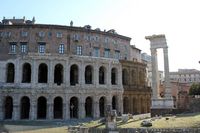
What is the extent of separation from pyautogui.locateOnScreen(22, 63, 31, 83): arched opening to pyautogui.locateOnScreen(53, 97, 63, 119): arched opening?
6.03 meters

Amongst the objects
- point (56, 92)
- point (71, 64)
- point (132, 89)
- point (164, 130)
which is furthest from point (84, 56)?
point (164, 130)

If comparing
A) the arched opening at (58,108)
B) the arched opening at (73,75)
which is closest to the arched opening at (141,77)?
the arched opening at (73,75)

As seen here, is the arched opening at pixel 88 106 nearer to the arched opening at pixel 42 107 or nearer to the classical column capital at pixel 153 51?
the arched opening at pixel 42 107

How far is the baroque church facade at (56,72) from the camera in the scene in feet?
164

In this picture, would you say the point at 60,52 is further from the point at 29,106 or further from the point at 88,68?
the point at 29,106

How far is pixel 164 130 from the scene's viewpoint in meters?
27.7

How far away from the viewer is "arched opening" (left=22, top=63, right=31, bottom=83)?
51.9 m

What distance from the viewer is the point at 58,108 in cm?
5381

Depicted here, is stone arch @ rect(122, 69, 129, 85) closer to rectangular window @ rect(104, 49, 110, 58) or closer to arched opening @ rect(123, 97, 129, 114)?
arched opening @ rect(123, 97, 129, 114)

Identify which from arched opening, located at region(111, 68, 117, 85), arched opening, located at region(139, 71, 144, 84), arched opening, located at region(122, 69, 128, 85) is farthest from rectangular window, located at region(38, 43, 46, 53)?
arched opening, located at region(139, 71, 144, 84)

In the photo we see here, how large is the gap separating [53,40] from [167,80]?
20.7 m

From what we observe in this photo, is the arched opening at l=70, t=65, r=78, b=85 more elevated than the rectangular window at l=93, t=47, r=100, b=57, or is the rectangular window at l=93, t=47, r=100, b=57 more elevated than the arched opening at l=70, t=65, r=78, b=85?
the rectangular window at l=93, t=47, r=100, b=57

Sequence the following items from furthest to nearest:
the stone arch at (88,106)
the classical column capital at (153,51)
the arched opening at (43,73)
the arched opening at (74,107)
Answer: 1. the stone arch at (88,106)
2. the arched opening at (74,107)
3. the arched opening at (43,73)
4. the classical column capital at (153,51)

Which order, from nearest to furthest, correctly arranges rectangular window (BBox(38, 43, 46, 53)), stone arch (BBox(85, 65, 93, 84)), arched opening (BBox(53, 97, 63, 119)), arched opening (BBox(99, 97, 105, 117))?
1. rectangular window (BBox(38, 43, 46, 53))
2. arched opening (BBox(53, 97, 63, 119))
3. stone arch (BBox(85, 65, 93, 84))
4. arched opening (BBox(99, 97, 105, 117))
